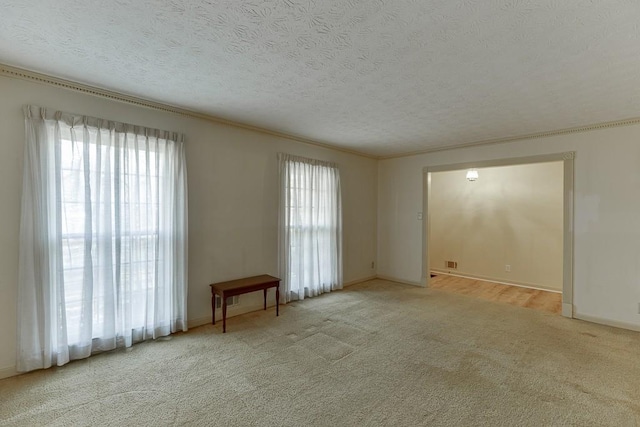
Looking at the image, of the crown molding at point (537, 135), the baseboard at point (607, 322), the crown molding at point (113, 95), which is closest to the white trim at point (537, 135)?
the crown molding at point (537, 135)

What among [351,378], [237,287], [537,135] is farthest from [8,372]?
[537,135]

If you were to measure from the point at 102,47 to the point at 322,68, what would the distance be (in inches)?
62.9

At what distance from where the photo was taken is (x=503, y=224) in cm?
605

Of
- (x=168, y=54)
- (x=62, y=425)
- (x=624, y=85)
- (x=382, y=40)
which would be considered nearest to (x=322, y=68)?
(x=382, y=40)

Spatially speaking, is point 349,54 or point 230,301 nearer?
point 349,54

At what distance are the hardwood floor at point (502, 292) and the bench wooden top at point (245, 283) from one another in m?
3.34

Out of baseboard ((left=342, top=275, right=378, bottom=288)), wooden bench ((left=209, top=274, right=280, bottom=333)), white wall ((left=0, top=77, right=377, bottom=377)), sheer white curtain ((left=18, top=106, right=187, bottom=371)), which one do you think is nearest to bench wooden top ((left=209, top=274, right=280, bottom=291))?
wooden bench ((left=209, top=274, right=280, bottom=333))

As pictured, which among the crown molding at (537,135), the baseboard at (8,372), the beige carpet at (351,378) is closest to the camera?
the beige carpet at (351,378)

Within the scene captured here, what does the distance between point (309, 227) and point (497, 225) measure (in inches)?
160

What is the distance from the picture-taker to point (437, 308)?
4336 mm

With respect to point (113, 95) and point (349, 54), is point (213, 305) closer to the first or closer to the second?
point (113, 95)

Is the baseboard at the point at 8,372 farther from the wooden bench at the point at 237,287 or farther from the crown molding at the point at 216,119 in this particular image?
the crown molding at the point at 216,119

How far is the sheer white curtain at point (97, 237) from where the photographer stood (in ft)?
8.26

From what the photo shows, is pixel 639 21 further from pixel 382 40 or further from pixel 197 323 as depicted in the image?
pixel 197 323
